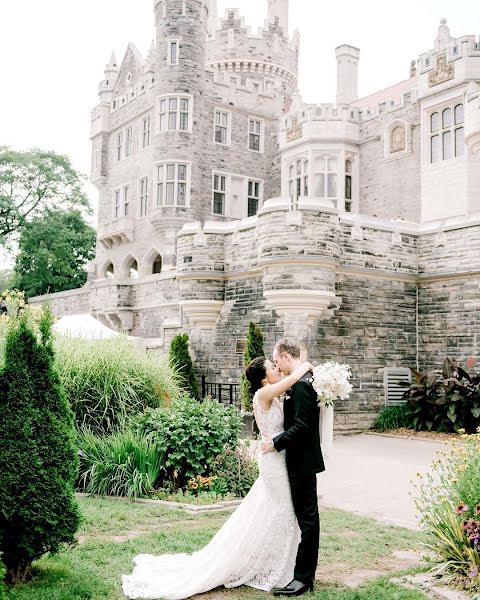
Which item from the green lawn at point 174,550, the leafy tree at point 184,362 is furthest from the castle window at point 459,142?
the green lawn at point 174,550

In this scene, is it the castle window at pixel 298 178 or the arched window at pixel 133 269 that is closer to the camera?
the castle window at pixel 298 178

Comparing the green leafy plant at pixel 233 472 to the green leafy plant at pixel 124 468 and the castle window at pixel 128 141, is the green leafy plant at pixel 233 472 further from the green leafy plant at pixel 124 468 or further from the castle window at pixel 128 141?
the castle window at pixel 128 141

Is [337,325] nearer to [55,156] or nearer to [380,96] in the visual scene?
[380,96]

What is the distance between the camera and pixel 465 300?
1529 centimetres

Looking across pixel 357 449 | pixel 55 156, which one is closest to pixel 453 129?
pixel 357 449

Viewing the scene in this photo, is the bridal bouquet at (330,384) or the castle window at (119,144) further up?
the castle window at (119,144)

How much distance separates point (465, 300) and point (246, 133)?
1699cm

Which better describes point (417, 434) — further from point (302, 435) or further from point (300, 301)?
point (302, 435)

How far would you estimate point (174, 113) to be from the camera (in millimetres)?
27156

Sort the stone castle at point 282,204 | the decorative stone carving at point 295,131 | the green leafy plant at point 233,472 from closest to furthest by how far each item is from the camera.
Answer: the green leafy plant at point 233,472 → the stone castle at point 282,204 → the decorative stone carving at point 295,131

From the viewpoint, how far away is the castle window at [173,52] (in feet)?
88.2

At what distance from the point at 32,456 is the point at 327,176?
73.0 feet

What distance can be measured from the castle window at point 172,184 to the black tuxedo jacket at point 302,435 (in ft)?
74.8

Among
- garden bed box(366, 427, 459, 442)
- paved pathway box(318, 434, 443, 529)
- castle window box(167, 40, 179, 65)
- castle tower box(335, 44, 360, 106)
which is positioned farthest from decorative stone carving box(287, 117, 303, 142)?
paved pathway box(318, 434, 443, 529)
